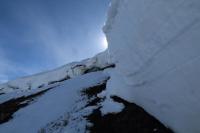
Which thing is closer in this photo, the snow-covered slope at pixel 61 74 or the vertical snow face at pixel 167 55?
the vertical snow face at pixel 167 55

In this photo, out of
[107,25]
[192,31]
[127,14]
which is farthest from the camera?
[107,25]

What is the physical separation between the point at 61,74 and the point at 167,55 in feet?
317

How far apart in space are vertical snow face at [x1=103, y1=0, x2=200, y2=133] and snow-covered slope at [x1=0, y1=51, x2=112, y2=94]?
46893 millimetres

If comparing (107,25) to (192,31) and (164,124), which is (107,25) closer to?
(164,124)

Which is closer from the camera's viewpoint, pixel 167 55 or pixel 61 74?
pixel 167 55

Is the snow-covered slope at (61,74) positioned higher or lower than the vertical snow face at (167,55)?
higher

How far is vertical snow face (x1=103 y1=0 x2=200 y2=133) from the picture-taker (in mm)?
2596

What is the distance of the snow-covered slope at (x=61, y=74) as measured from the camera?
78438mm

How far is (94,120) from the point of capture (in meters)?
6.50

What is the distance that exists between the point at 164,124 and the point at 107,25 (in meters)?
4.54

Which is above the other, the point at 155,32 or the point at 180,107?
the point at 155,32

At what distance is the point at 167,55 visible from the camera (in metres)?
3.31

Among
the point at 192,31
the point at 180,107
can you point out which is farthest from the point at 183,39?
the point at 180,107

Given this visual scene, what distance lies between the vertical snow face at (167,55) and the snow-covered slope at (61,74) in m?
46.9
